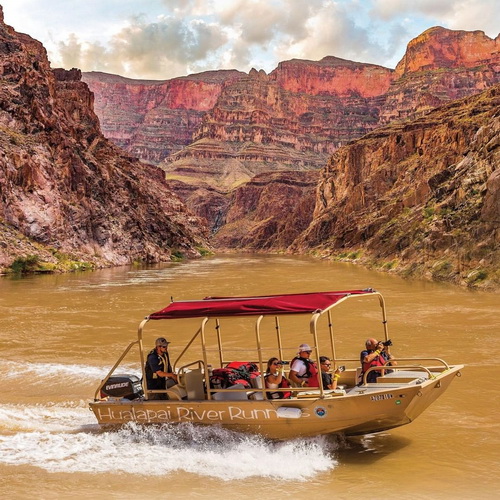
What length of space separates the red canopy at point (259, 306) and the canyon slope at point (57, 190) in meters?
44.7

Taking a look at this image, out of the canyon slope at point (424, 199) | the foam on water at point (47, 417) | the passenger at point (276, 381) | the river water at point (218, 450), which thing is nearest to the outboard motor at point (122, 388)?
the river water at point (218, 450)

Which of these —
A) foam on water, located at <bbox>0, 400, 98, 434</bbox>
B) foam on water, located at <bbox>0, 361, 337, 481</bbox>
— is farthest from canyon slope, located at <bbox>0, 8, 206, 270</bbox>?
foam on water, located at <bbox>0, 361, 337, 481</bbox>

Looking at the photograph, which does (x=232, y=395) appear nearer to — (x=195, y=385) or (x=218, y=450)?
(x=195, y=385)

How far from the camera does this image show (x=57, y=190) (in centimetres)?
6812

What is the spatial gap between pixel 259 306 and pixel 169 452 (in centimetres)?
319

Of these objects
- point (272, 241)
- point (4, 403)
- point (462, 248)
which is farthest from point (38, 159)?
point (272, 241)

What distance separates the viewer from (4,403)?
576 inches

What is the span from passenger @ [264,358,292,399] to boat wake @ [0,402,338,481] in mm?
826

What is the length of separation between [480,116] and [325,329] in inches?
2679

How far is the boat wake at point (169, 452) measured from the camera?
1019cm

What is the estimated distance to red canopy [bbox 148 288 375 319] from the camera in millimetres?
10742

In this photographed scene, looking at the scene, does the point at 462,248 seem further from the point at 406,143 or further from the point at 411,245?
the point at 406,143

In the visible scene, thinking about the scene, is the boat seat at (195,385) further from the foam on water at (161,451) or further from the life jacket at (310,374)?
the life jacket at (310,374)

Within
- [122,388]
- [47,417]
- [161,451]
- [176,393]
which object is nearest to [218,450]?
[161,451]
